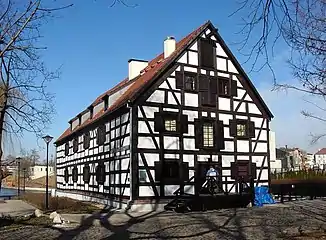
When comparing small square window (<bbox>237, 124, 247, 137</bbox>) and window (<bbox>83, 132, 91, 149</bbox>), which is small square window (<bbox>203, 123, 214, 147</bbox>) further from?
window (<bbox>83, 132, 91, 149</bbox>)

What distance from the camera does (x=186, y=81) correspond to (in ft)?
73.4

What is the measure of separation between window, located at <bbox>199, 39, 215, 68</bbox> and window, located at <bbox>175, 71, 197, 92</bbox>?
0.87 m

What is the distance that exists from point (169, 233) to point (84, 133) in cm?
1780

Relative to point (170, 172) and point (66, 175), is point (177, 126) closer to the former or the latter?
point (170, 172)

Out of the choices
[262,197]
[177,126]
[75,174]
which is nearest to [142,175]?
[177,126]

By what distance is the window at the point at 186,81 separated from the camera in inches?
867

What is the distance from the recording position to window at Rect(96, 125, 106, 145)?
2449 cm

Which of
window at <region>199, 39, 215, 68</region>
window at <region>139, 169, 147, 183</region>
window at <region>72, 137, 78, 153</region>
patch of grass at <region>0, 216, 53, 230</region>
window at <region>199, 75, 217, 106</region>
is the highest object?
window at <region>199, 39, 215, 68</region>

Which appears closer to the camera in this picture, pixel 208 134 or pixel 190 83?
pixel 190 83

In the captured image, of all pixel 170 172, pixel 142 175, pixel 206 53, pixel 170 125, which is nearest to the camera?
pixel 142 175

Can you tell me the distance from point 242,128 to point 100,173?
8250 mm

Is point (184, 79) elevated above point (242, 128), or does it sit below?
above

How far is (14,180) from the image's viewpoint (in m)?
69.9

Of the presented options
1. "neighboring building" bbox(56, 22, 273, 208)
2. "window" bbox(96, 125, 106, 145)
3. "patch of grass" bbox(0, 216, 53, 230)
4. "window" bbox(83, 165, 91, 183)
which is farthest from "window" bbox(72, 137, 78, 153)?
"patch of grass" bbox(0, 216, 53, 230)
